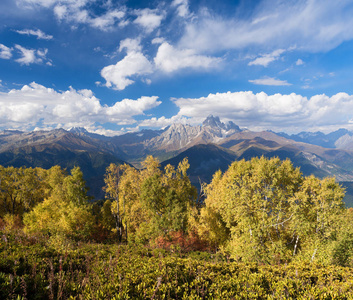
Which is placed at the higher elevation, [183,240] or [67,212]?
[67,212]

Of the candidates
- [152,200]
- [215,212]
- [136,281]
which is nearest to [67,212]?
[152,200]

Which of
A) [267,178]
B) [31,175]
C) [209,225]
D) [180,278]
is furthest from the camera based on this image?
[31,175]

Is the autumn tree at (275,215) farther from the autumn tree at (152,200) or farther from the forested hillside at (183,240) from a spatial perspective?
the autumn tree at (152,200)

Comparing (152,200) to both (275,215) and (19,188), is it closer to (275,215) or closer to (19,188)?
(275,215)

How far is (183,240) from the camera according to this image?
32.5m

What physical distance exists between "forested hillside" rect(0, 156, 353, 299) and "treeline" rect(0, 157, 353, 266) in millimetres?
198

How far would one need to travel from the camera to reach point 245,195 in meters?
22.6

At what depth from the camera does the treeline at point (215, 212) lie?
69.6 feet

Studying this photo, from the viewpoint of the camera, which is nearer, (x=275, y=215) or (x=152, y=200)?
(x=275, y=215)

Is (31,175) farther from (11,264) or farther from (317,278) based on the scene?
(317,278)

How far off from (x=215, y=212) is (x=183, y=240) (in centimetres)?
807

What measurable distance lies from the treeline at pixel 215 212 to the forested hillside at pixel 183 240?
20cm

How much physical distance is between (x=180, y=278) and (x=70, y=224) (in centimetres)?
3279

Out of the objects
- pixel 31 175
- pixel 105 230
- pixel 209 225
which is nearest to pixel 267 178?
pixel 209 225
